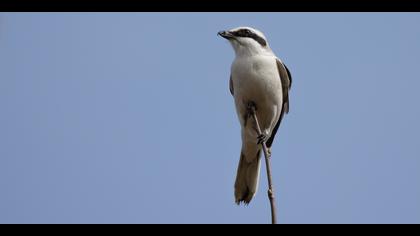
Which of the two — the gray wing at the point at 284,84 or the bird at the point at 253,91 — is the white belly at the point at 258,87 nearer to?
the bird at the point at 253,91

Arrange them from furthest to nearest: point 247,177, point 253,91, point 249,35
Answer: point 249,35
point 247,177
point 253,91

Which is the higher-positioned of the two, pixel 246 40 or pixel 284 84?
pixel 246 40

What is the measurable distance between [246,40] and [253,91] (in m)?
0.90

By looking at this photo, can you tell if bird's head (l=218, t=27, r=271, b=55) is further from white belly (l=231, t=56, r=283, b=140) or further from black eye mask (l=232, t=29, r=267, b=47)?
white belly (l=231, t=56, r=283, b=140)

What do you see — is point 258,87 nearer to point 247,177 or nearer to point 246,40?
point 246,40

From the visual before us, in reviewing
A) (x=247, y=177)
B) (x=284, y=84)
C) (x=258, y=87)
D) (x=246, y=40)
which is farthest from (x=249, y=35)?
(x=247, y=177)

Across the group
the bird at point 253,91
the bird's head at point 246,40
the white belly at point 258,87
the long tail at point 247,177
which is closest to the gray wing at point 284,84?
the bird at point 253,91

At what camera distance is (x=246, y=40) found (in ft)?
25.5

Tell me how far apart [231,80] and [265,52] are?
0.58 m

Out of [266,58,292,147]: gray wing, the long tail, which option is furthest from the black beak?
the long tail

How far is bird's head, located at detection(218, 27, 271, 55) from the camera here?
7.67 m
